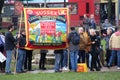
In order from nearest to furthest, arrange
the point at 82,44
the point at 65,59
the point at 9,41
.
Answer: the point at 9,41, the point at 82,44, the point at 65,59

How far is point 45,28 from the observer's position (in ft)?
Answer: 66.7

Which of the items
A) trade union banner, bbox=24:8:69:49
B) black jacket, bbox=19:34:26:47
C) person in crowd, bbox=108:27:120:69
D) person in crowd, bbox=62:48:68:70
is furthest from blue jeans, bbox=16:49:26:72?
person in crowd, bbox=108:27:120:69

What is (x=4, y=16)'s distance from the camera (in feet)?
169

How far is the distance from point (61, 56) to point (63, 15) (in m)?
1.70

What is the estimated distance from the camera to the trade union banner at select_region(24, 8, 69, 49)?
20344 millimetres

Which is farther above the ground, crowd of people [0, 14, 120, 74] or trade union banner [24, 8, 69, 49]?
trade union banner [24, 8, 69, 49]

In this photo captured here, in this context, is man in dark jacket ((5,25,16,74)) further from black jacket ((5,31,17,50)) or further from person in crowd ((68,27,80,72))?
person in crowd ((68,27,80,72))

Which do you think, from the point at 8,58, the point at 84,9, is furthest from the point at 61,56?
the point at 84,9

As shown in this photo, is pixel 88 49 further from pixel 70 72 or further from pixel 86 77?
pixel 86 77

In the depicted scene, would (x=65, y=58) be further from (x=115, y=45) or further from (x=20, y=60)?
(x=115, y=45)

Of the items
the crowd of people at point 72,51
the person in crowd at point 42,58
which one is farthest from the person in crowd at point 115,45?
the person in crowd at point 42,58

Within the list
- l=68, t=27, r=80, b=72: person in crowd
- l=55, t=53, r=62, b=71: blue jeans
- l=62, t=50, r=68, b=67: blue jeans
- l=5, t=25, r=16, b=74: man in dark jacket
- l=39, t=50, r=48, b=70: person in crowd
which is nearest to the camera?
l=5, t=25, r=16, b=74: man in dark jacket

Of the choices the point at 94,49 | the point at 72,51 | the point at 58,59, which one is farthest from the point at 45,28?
the point at 94,49

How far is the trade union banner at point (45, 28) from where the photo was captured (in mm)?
20344
